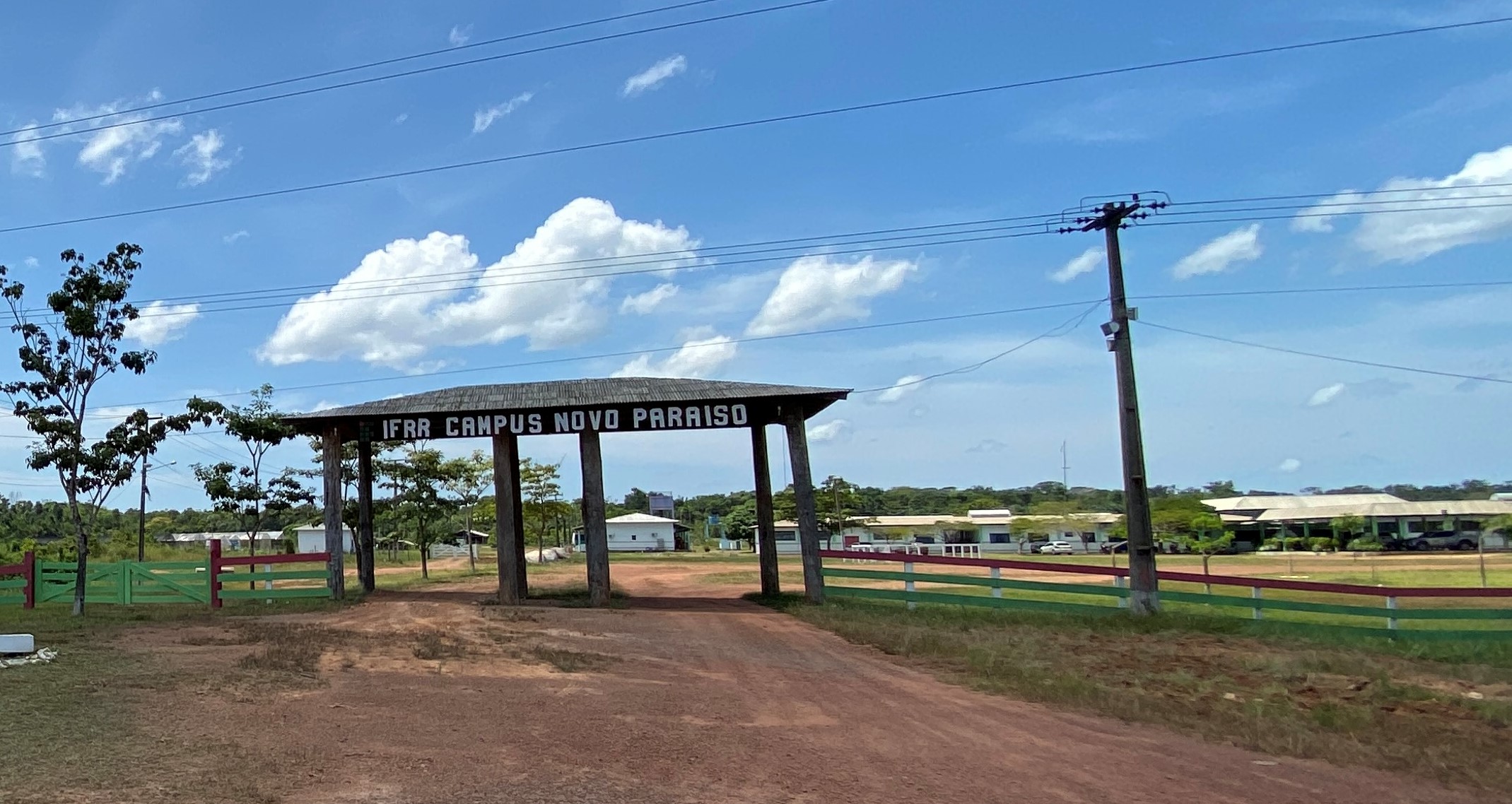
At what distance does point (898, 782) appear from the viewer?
21.2ft

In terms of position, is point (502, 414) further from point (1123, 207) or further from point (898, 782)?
point (898, 782)

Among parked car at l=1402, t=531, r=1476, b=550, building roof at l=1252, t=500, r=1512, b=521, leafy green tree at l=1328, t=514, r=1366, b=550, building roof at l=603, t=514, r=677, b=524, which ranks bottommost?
parked car at l=1402, t=531, r=1476, b=550

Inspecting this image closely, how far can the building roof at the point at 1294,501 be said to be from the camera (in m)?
70.1

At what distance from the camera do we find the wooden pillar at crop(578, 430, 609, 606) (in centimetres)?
2006

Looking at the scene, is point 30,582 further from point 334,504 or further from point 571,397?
point 571,397

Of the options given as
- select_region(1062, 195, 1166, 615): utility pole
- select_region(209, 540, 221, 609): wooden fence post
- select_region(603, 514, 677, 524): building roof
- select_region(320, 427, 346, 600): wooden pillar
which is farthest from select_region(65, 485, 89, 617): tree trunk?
select_region(603, 514, 677, 524): building roof

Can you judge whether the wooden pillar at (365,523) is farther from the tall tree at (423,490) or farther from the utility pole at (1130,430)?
the utility pole at (1130,430)

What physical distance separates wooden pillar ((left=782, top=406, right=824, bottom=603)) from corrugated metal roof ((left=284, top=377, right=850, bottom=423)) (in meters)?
0.61

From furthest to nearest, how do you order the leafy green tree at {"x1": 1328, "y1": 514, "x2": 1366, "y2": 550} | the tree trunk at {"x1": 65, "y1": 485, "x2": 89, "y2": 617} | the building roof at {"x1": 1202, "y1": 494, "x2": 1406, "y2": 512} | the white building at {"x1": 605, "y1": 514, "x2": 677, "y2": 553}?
1. the white building at {"x1": 605, "y1": 514, "x2": 677, "y2": 553}
2. the building roof at {"x1": 1202, "y1": 494, "x2": 1406, "y2": 512}
3. the leafy green tree at {"x1": 1328, "y1": 514, "x2": 1366, "y2": 550}
4. the tree trunk at {"x1": 65, "y1": 485, "x2": 89, "y2": 617}

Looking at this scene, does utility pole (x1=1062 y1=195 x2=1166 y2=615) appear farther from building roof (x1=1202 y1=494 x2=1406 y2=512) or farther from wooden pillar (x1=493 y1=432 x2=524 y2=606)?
building roof (x1=1202 y1=494 x2=1406 y2=512)

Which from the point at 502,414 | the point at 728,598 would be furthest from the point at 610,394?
the point at 728,598

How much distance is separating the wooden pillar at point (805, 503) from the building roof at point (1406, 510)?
54.5 m

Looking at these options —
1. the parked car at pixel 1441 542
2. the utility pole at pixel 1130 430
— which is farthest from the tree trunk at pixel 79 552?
the parked car at pixel 1441 542

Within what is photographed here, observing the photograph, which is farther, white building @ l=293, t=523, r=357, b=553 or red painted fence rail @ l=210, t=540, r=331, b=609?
white building @ l=293, t=523, r=357, b=553
